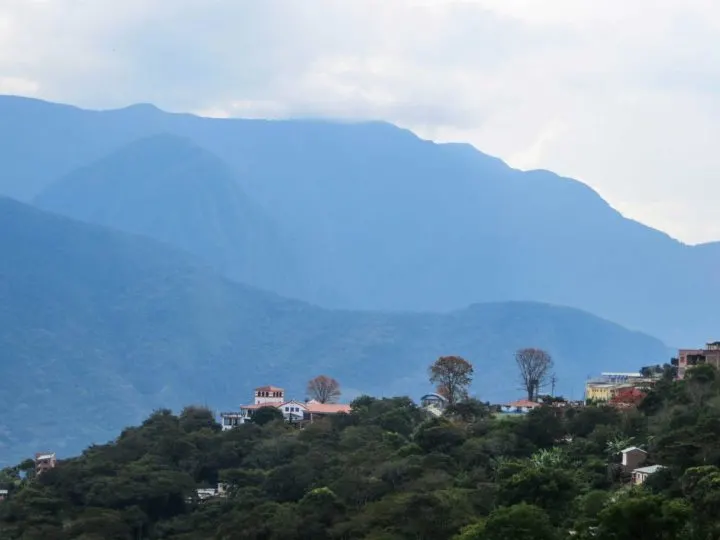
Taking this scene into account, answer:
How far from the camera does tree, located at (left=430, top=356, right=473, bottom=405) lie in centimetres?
7356

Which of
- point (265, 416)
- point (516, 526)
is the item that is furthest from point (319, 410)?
point (516, 526)

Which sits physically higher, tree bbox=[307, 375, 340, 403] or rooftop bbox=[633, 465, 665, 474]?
tree bbox=[307, 375, 340, 403]

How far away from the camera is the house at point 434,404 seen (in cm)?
7306

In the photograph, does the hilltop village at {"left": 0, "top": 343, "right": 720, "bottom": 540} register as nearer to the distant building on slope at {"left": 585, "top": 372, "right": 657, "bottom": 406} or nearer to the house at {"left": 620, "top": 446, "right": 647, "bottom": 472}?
the house at {"left": 620, "top": 446, "right": 647, "bottom": 472}

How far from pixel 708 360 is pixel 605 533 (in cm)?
3568

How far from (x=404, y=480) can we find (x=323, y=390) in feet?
143

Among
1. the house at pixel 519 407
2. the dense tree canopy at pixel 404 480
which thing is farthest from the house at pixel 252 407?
the house at pixel 519 407

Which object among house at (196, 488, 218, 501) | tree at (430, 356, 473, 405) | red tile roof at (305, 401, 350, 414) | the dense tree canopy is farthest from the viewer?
red tile roof at (305, 401, 350, 414)

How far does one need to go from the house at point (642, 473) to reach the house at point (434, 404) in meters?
27.5

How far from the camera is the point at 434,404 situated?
79.2m

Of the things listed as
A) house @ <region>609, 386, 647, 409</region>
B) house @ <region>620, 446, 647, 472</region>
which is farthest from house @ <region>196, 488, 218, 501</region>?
house @ <region>620, 446, 647, 472</region>

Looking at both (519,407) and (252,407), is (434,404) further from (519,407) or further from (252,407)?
(252,407)

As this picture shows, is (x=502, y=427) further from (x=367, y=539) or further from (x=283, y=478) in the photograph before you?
(x=367, y=539)

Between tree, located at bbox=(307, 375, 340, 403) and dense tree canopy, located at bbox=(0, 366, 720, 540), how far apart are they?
22857 millimetres
